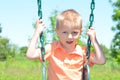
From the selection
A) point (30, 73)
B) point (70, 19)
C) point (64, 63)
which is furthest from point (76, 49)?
point (30, 73)

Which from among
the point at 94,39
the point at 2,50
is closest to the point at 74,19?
the point at 94,39

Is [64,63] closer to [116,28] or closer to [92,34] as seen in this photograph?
[92,34]

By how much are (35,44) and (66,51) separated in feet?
0.92

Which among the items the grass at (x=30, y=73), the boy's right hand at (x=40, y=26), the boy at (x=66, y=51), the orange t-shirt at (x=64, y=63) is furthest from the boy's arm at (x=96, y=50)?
the grass at (x=30, y=73)

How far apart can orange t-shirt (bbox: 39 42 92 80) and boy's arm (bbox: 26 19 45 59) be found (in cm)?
11

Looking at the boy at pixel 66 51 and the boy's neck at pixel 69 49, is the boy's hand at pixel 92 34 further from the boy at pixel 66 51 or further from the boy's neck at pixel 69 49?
the boy's neck at pixel 69 49

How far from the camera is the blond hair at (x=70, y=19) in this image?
3020mm

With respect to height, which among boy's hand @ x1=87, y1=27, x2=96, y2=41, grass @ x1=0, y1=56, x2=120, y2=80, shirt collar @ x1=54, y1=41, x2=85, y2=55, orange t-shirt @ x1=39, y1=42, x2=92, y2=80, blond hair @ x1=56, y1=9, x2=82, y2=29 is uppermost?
blond hair @ x1=56, y1=9, x2=82, y2=29

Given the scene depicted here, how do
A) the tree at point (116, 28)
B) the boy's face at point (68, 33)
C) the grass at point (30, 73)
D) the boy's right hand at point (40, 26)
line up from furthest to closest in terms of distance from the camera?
the tree at point (116, 28) < the grass at point (30, 73) < the boy's right hand at point (40, 26) < the boy's face at point (68, 33)

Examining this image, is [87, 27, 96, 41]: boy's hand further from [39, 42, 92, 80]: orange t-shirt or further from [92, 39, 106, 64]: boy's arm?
[39, 42, 92, 80]: orange t-shirt

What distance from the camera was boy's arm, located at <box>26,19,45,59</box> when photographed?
309 centimetres

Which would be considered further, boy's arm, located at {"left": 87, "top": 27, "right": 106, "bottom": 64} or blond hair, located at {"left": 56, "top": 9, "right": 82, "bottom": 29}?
boy's arm, located at {"left": 87, "top": 27, "right": 106, "bottom": 64}

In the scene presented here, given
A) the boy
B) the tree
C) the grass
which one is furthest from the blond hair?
the tree

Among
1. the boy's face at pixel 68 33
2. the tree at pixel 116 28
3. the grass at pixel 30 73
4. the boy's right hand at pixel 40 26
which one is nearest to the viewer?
the boy's face at pixel 68 33
